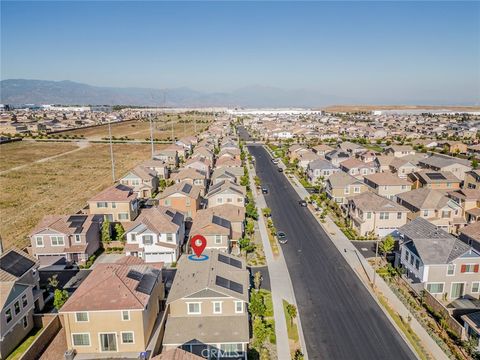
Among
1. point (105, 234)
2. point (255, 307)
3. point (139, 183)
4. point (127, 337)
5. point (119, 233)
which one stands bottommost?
point (127, 337)

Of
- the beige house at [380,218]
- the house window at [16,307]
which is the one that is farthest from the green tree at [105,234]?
the beige house at [380,218]

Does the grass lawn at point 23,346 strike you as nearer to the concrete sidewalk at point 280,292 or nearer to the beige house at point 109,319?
the beige house at point 109,319

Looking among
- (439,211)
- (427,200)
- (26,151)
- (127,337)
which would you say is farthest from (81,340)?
(26,151)

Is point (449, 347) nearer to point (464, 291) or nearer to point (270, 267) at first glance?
point (464, 291)

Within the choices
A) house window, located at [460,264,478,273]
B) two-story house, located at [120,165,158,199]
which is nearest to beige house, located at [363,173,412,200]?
house window, located at [460,264,478,273]

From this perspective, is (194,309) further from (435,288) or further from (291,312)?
(435,288)

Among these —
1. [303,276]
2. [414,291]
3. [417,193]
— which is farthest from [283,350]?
[417,193]
